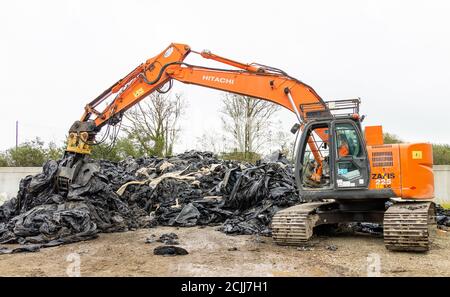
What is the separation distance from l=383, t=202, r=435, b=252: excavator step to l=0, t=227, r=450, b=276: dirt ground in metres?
0.14

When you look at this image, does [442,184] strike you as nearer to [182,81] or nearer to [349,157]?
[349,157]

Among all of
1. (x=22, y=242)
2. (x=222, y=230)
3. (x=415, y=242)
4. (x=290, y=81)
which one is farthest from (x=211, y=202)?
(x=415, y=242)

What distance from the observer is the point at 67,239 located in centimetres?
703

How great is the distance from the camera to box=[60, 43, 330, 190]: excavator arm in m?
8.16

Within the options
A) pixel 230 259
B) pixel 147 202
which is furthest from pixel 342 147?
pixel 147 202

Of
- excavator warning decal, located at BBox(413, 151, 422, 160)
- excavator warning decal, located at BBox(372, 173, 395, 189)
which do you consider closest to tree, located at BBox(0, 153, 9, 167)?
excavator warning decal, located at BBox(372, 173, 395, 189)

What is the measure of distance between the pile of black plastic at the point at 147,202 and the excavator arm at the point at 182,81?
726mm

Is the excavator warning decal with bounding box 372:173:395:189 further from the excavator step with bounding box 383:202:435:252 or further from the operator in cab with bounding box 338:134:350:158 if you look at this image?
the operator in cab with bounding box 338:134:350:158

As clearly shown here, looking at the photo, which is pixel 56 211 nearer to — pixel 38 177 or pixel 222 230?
pixel 38 177

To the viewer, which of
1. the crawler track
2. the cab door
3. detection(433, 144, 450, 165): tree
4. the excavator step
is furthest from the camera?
detection(433, 144, 450, 165): tree

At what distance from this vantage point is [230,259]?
18.9ft

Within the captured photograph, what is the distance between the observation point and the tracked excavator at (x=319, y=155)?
674 centimetres

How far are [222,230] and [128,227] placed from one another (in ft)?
6.59

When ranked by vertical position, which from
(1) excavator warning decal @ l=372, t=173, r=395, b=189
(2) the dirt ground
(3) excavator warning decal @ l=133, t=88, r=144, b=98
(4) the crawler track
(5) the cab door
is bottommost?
(2) the dirt ground
